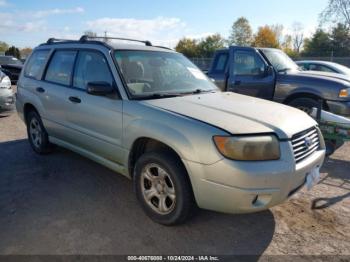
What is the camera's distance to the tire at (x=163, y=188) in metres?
Result: 3.03

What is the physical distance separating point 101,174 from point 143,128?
1.67 meters

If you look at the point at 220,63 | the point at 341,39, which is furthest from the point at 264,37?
the point at 220,63

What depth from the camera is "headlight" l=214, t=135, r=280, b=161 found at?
2.75 m

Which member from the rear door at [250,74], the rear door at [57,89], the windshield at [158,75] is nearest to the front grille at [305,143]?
the windshield at [158,75]

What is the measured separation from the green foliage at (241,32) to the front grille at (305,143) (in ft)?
243

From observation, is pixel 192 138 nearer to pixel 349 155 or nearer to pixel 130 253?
pixel 130 253

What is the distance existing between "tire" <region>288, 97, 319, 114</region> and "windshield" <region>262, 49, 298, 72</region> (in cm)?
86

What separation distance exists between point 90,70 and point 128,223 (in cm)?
198

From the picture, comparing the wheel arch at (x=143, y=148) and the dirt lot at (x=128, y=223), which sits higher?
the wheel arch at (x=143, y=148)

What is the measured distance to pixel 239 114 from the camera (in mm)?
3166

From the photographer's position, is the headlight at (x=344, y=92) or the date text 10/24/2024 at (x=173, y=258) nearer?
the date text 10/24/2024 at (x=173, y=258)

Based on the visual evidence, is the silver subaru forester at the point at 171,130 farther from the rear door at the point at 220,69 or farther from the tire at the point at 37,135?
the rear door at the point at 220,69

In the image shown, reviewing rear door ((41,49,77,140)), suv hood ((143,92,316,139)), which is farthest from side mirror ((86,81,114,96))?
rear door ((41,49,77,140))

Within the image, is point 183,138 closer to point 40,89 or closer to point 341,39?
point 40,89
